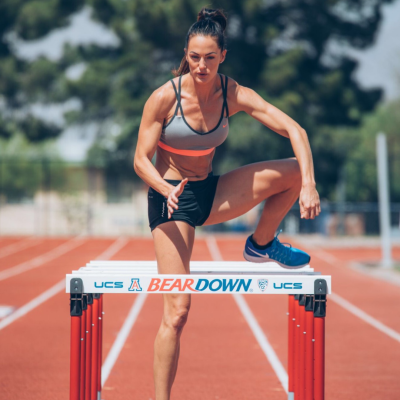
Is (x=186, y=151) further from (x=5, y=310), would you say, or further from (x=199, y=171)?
(x=5, y=310)

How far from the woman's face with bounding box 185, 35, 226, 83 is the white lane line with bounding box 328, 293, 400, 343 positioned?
198 inches

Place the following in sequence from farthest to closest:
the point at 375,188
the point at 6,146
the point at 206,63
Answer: the point at 6,146 → the point at 375,188 → the point at 206,63

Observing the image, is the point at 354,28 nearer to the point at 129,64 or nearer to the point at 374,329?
the point at 129,64

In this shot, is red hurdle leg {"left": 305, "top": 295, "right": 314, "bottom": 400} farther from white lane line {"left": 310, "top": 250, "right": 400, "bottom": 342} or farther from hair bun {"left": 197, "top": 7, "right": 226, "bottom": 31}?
white lane line {"left": 310, "top": 250, "right": 400, "bottom": 342}

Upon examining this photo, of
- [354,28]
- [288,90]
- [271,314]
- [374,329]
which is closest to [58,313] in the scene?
[271,314]

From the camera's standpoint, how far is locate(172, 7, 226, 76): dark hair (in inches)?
131

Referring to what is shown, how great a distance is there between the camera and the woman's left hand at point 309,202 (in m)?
3.16

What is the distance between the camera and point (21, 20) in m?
32.0

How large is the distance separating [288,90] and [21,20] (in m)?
12.9

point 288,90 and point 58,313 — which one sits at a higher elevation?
point 288,90

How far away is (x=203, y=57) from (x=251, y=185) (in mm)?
694

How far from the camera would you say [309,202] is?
10.4 ft

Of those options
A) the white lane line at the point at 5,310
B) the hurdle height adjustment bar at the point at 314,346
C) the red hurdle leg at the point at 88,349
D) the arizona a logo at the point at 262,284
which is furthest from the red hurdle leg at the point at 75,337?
the white lane line at the point at 5,310

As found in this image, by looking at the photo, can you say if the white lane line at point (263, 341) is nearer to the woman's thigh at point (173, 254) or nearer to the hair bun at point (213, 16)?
the woman's thigh at point (173, 254)
